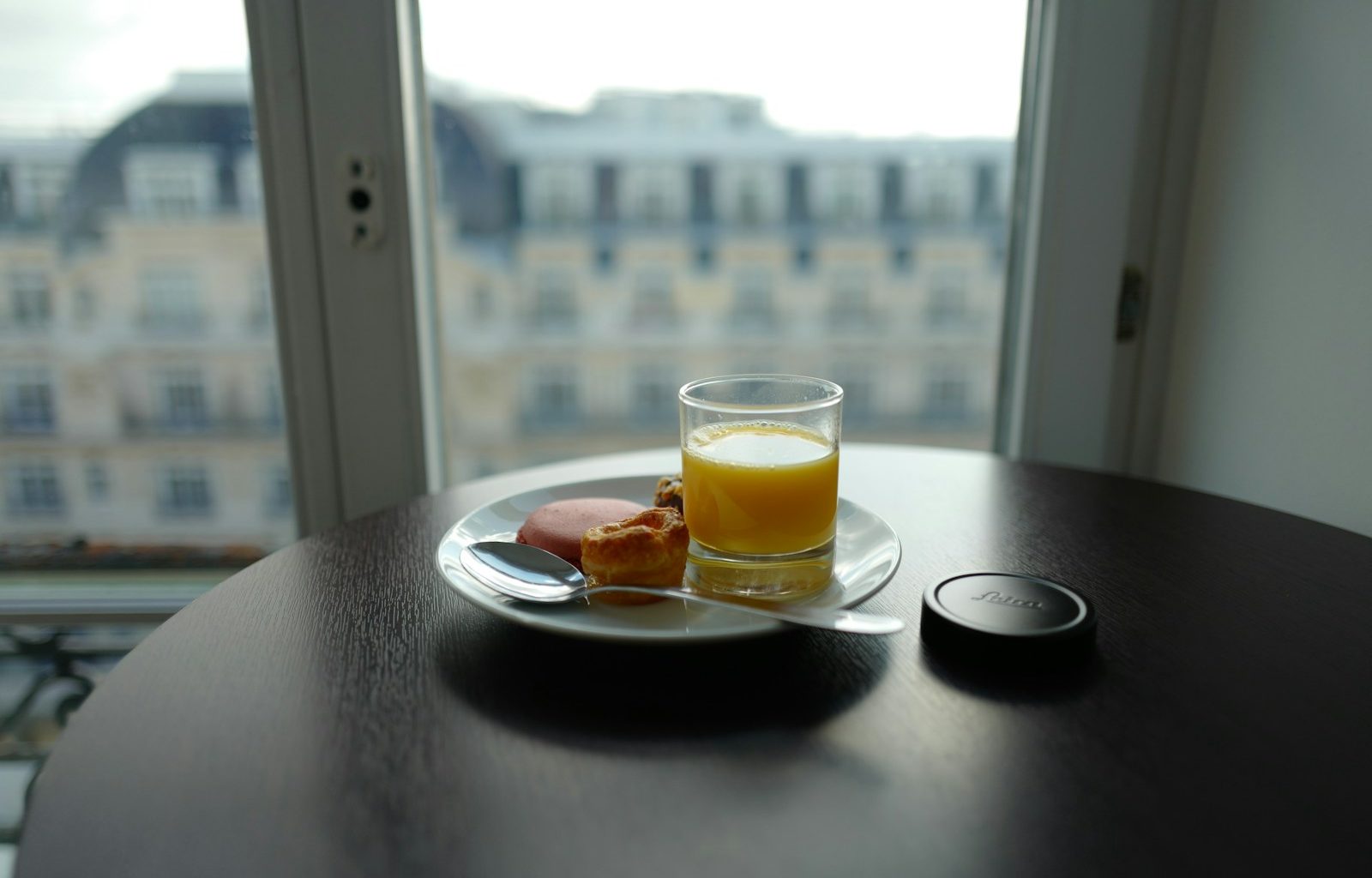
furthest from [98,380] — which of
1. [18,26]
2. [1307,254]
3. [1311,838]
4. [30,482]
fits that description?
[1307,254]

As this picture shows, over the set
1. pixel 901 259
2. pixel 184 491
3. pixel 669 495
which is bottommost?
pixel 184 491

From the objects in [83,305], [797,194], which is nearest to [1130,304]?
[797,194]

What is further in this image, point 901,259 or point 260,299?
point 901,259

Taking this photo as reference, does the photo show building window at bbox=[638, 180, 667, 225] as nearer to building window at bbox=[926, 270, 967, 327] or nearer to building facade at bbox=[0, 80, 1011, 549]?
building facade at bbox=[0, 80, 1011, 549]

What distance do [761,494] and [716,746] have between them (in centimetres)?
19

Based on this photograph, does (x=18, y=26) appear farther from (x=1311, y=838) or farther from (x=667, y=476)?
(x=1311, y=838)

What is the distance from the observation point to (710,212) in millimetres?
1548

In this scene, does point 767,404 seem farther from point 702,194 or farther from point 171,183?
point 171,183

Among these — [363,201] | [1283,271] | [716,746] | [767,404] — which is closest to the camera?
[716,746]

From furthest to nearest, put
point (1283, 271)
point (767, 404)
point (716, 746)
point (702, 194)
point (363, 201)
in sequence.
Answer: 1. point (702, 194)
2. point (363, 201)
3. point (1283, 271)
4. point (767, 404)
5. point (716, 746)

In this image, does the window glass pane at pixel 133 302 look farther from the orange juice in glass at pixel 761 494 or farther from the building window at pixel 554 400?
the orange juice in glass at pixel 761 494

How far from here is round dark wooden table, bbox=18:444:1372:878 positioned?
428mm

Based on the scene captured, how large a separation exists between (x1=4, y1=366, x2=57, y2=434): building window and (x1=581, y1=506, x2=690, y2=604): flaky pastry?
128cm

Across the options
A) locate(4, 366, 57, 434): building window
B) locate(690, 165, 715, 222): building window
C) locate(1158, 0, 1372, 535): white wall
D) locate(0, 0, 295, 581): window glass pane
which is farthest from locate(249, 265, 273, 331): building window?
locate(1158, 0, 1372, 535): white wall
